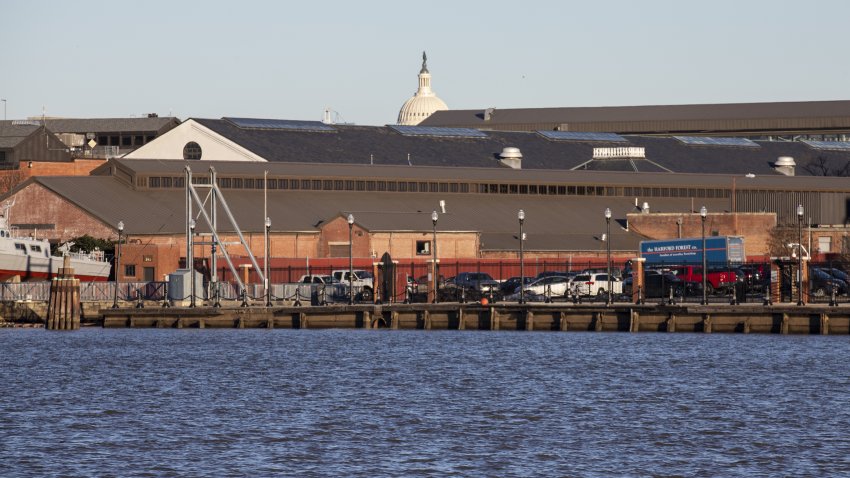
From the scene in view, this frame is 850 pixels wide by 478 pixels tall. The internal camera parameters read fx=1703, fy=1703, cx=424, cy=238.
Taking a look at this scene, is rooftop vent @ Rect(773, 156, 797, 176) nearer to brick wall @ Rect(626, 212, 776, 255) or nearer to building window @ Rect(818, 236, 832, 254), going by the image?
building window @ Rect(818, 236, 832, 254)

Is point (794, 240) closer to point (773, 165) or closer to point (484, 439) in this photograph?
point (773, 165)

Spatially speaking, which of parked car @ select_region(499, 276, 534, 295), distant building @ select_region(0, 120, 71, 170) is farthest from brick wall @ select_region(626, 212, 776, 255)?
distant building @ select_region(0, 120, 71, 170)

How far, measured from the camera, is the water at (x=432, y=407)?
41.2m

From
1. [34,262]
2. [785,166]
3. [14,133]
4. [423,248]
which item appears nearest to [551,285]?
[423,248]

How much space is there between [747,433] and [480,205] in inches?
3364

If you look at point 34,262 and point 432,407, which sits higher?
point 34,262

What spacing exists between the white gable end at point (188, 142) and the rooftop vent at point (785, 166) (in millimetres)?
49574

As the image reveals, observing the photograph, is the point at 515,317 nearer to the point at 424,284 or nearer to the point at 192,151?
the point at 424,284

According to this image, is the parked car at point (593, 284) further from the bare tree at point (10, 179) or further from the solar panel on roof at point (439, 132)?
the bare tree at point (10, 179)

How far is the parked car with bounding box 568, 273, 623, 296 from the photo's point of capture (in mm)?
91062

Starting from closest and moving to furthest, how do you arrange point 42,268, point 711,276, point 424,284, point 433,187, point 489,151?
point 711,276
point 424,284
point 42,268
point 433,187
point 489,151

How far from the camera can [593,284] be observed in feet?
302

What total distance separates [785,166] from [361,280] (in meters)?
65.3

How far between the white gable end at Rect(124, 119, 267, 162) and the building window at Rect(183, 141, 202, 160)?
178mm
